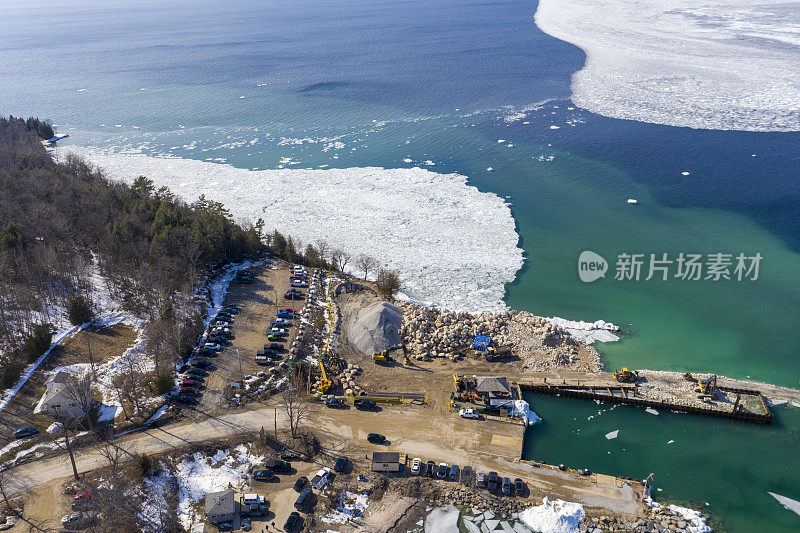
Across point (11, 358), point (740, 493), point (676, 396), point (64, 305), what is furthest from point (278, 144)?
point (740, 493)

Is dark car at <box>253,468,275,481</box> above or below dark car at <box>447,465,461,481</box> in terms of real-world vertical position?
above

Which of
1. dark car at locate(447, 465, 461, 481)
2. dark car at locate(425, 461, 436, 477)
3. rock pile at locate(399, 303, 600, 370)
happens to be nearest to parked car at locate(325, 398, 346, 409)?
dark car at locate(425, 461, 436, 477)

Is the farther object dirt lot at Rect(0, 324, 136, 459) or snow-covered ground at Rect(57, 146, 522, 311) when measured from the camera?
snow-covered ground at Rect(57, 146, 522, 311)

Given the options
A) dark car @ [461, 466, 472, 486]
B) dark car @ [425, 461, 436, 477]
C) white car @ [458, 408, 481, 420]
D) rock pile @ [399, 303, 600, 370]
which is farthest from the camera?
rock pile @ [399, 303, 600, 370]

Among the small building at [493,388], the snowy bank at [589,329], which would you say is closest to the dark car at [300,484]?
the small building at [493,388]

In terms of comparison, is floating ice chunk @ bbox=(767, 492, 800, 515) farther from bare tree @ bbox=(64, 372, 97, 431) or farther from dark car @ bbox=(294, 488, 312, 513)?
bare tree @ bbox=(64, 372, 97, 431)

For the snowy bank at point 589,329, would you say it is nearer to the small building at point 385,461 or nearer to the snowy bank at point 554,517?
the snowy bank at point 554,517
